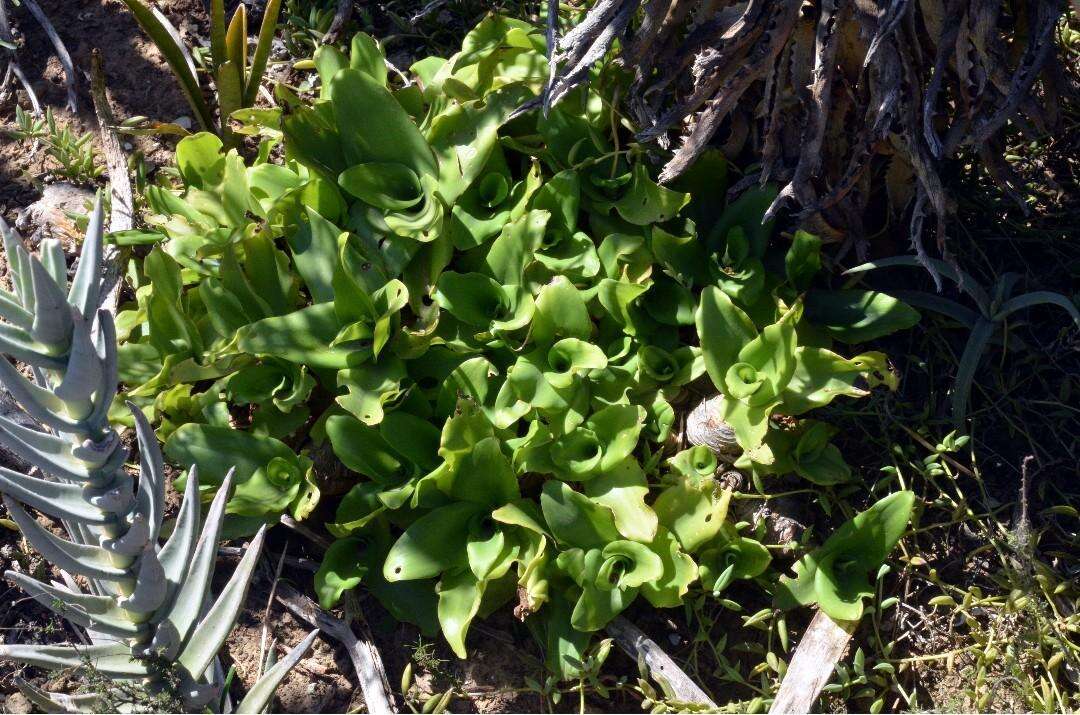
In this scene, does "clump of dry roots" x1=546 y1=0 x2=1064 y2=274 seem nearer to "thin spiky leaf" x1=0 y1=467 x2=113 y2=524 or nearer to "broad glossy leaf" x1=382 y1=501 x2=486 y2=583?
"broad glossy leaf" x1=382 y1=501 x2=486 y2=583

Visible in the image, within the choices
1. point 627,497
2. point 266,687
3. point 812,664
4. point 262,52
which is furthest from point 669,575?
point 262,52

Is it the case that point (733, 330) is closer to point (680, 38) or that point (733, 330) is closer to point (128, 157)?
point (680, 38)

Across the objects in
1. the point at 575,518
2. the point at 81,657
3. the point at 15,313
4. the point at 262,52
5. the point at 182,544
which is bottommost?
the point at 575,518

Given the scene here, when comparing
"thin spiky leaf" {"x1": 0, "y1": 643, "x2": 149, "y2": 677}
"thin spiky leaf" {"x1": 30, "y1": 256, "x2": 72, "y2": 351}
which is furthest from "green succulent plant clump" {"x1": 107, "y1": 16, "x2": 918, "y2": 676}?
"thin spiky leaf" {"x1": 30, "y1": 256, "x2": 72, "y2": 351}

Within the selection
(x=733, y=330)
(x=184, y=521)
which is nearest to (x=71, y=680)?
(x=184, y=521)

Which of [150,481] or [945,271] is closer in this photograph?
[150,481]

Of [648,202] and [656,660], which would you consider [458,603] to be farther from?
[648,202]
